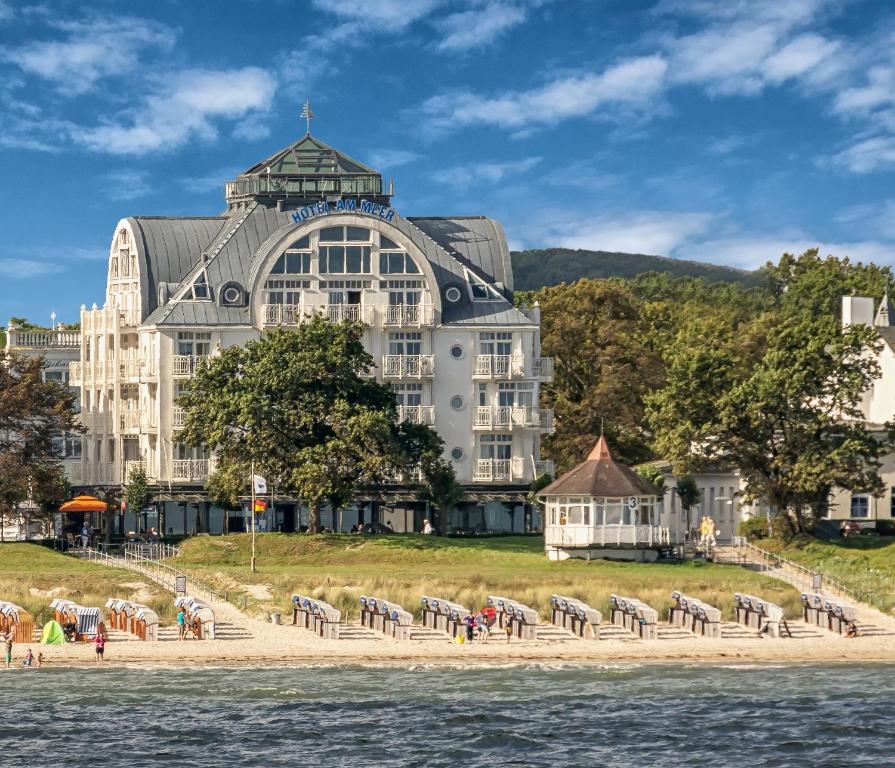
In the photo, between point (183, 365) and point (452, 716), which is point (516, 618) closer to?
point (452, 716)

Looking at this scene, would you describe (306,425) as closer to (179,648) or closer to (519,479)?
(519,479)

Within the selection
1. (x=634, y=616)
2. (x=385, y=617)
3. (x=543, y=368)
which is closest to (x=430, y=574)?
(x=385, y=617)

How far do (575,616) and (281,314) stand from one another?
3731 cm

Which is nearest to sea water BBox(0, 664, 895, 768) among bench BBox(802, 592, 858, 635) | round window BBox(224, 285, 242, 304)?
bench BBox(802, 592, 858, 635)

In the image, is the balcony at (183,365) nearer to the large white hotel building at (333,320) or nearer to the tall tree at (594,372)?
the large white hotel building at (333,320)

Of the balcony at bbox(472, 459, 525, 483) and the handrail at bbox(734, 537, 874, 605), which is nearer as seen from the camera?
the handrail at bbox(734, 537, 874, 605)

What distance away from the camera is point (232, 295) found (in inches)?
4734

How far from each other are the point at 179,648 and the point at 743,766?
24.0 m

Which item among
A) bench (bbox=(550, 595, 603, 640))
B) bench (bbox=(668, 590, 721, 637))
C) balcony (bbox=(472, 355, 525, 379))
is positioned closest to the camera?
bench (bbox=(550, 595, 603, 640))

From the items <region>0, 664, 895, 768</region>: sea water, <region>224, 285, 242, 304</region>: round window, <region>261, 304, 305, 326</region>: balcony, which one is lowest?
<region>0, 664, 895, 768</region>: sea water

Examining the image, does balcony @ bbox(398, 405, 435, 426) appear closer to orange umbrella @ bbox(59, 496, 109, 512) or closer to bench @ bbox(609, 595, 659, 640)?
orange umbrella @ bbox(59, 496, 109, 512)

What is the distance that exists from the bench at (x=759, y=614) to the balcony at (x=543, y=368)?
3397 cm

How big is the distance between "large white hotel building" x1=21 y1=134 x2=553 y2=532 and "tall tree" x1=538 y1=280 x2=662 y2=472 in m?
4.46

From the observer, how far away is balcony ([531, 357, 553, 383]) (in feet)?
402
